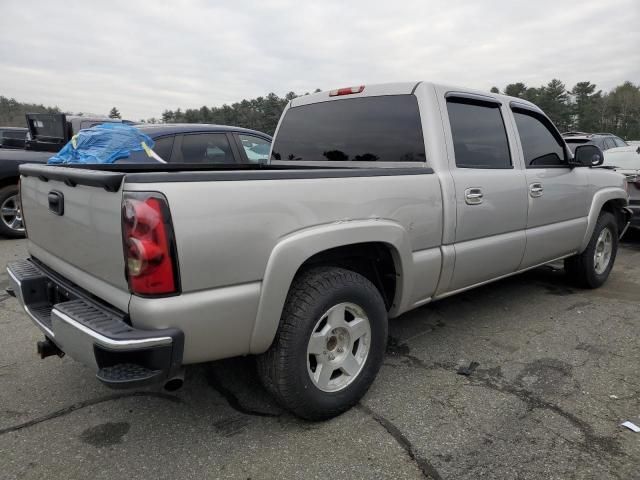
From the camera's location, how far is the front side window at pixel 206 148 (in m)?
6.16

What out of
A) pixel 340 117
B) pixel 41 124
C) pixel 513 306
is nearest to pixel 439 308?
pixel 513 306

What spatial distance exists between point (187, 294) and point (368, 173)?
4.05 feet

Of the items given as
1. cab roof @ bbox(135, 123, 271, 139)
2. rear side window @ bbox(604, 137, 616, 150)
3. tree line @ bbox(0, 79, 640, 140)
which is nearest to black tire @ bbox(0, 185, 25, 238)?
cab roof @ bbox(135, 123, 271, 139)

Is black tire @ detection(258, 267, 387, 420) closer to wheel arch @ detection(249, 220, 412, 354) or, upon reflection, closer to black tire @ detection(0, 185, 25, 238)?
wheel arch @ detection(249, 220, 412, 354)

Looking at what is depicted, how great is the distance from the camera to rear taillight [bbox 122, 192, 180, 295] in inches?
74.5

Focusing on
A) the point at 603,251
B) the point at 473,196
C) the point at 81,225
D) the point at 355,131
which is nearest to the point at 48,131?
the point at 355,131

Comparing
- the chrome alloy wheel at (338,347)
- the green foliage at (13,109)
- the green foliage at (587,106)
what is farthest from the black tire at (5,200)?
the green foliage at (587,106)

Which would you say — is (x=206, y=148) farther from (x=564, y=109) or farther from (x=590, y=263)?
(x=564, y=109)

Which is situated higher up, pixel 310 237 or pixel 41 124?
pixel 41 124

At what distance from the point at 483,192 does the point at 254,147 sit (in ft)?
13.5

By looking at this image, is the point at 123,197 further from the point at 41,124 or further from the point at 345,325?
the point at 41,124

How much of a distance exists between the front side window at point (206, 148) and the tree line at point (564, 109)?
29.6 meters

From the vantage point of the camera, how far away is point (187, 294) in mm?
2000

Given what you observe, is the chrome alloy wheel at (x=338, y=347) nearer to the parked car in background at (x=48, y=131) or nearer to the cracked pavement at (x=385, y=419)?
the cracked pavement at (x=385, y=419)
